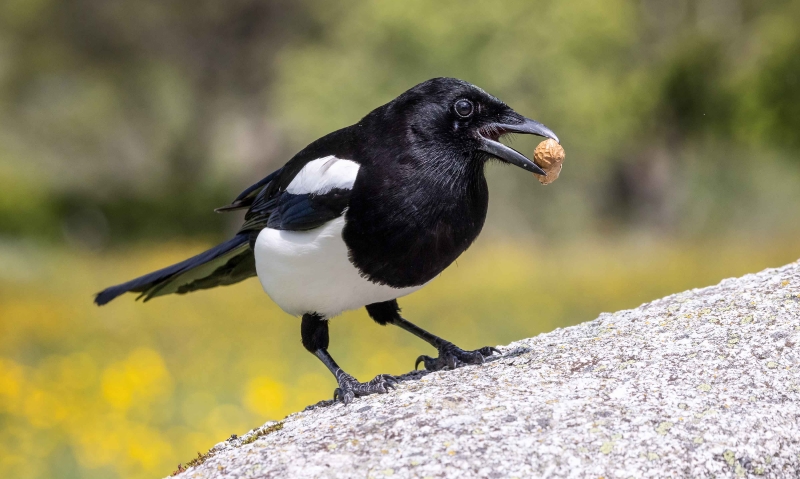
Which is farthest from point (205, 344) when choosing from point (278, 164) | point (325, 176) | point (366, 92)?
point (278, 164)

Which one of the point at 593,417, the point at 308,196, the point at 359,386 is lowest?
the point at 593,417

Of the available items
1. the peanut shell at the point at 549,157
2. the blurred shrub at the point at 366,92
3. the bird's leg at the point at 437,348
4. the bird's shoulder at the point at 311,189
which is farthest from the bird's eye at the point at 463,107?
the blurred shrub at the point at 366,92

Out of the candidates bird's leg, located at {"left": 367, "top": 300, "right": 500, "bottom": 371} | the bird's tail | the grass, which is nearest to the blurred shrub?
the grass

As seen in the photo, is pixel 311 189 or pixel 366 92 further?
pixel 366 92

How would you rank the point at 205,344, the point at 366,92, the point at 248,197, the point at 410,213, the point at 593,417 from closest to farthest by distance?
the point at 593,417 < the point at 410,213 < the point at 248,197 < the point at 205,344 < the point at 366,92

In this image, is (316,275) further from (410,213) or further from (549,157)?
(549,157)

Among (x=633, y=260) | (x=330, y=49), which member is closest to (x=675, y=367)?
(x=633, y=260)

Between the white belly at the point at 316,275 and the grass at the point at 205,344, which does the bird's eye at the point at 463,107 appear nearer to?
the white belly at the point at 316,275

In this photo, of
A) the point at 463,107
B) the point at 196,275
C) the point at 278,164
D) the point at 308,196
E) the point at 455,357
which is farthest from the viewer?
the point at 278,164

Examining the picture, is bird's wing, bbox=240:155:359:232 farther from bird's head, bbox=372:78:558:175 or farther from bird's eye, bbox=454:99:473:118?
bird's eye, bbox=454:99:473:118
